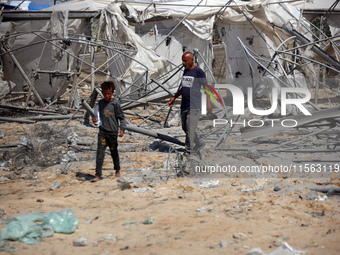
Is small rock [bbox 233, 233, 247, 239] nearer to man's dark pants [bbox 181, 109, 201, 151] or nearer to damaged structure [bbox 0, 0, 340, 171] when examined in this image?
man's dark pants [bbox 181, 109, 201, 151]

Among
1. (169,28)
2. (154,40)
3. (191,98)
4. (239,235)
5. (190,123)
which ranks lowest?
(239,235)

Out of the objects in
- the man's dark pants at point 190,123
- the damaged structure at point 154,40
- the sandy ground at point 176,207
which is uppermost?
the damaged structure at point 154,40

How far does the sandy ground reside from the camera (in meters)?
3.27

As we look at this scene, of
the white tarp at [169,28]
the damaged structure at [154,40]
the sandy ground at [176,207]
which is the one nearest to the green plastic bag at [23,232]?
the sandy ground at [176,207]

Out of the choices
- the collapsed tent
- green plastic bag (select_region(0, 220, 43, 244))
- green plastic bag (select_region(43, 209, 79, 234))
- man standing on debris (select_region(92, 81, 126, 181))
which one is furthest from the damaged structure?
green plastic bag (select_region(0, 220, 43, 244))

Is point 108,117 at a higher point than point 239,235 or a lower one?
higher

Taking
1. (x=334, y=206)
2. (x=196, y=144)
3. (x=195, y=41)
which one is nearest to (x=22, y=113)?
(x=195, y=41)

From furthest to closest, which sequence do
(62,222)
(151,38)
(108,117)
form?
(151,38) → (108,117) → (62,222)

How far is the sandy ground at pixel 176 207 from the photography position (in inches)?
129

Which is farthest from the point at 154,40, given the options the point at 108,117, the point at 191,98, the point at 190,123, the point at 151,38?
the point at 108,117

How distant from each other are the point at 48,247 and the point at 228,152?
378cm

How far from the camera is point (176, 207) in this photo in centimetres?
428

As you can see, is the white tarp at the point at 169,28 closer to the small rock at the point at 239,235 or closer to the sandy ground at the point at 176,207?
the sandy ground at the point at 176,207

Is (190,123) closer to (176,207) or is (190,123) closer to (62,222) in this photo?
(176,207)
